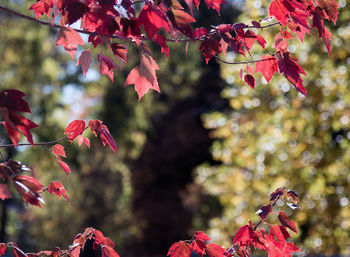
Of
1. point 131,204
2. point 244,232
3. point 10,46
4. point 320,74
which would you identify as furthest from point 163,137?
point 244,232

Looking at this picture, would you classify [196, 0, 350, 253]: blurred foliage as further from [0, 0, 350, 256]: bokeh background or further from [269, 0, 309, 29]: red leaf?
[269, 0, 309, 29]: red leaf

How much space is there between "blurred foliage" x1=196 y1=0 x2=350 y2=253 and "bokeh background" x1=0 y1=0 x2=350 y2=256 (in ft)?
0.06

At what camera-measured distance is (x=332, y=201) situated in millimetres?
5512

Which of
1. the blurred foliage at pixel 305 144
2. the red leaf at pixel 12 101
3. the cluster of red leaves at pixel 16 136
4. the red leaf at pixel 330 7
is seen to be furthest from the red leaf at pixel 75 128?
the blurred foliage at pixel 305 144

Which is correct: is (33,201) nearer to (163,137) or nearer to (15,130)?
(15,130)

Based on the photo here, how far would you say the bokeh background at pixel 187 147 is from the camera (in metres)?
5.59

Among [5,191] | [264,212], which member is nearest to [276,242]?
[264,212]

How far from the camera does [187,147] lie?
14461 millimetres

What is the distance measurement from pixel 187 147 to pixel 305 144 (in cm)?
891

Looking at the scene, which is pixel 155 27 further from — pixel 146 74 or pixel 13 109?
pixel 13 109

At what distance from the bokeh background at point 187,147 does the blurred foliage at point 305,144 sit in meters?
0.02

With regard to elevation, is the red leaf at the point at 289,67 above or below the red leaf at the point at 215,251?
above

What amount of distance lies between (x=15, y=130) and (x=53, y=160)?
9.07 m

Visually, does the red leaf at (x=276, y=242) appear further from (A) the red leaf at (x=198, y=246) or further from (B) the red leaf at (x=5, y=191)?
(B) the red leaf at (x=5, y=191)
